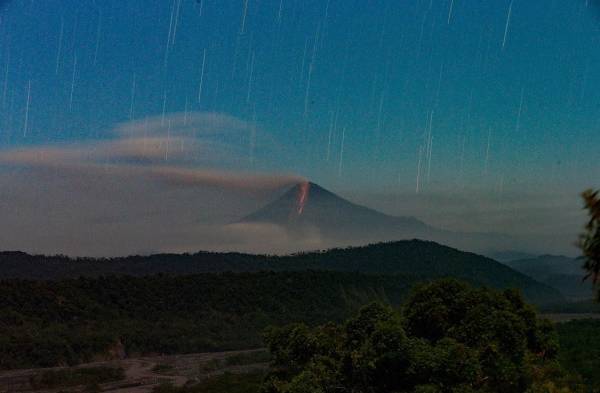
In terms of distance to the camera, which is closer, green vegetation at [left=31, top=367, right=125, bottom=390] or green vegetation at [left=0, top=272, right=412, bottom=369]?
green vegetation at [left=31, top=367, right=125, bottom=390]

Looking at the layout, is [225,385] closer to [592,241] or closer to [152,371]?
[152,371]

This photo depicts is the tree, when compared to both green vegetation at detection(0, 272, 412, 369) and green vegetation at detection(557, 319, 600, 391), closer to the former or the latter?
green vegetation at detection(557, 319, 600, 391)

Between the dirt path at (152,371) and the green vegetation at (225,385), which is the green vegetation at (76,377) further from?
the green vegetation at (225,385)

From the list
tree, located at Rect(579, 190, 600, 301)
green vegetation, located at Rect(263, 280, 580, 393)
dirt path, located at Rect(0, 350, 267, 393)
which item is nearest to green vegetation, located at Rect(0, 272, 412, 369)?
dirt path, located at Rect(0, 350, 267, 393)

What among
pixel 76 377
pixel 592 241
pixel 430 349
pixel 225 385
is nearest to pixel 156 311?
pixel 76 377

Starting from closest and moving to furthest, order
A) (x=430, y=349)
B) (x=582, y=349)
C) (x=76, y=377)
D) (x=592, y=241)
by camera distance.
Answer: (x=592, y=241) → (x=430, y=349) → (x=582, y=349) → (x=76, y=377)

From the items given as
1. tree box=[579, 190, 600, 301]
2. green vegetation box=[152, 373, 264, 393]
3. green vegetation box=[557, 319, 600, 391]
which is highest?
tree box=[579, 190, 600, 301]
